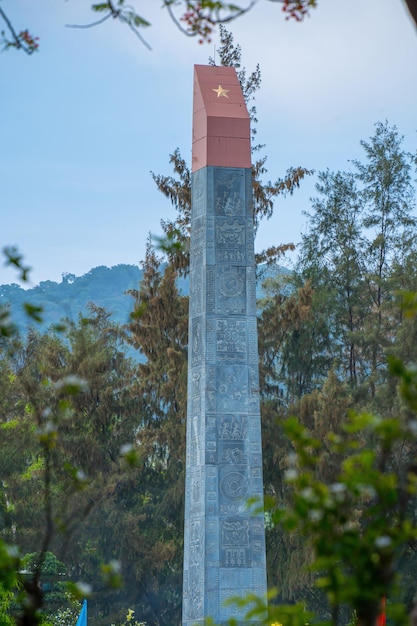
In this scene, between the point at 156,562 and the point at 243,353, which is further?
the point at 156,562

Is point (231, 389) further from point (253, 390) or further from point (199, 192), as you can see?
point (199, 192)

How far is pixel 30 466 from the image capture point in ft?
82.5

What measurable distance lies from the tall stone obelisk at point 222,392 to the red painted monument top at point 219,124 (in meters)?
0.01

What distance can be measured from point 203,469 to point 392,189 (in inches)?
538

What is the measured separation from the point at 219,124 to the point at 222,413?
3.41 m

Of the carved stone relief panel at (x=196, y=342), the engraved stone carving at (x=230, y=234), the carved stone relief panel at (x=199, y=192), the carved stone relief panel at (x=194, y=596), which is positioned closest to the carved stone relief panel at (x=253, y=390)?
the carved stone relief panel at (x=196, y=342)

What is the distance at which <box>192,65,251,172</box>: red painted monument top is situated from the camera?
1345 centimetres

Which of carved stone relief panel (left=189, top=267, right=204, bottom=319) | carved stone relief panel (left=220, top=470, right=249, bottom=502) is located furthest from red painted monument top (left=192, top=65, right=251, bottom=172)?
carved stone relief panel (left=220, top=470, right=249, bottom=502)

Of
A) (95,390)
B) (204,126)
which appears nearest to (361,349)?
(95,390)

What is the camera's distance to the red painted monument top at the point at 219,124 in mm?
13453

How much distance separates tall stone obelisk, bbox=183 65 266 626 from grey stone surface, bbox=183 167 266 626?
1 centimetres

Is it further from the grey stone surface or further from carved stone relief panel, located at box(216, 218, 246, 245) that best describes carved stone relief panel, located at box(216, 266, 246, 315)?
carved stone relief panel, located at box(216, 218, 246, 245)

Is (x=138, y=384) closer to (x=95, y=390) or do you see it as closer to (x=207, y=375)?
(x=95, y=390)

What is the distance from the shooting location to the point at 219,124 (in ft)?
45.1
